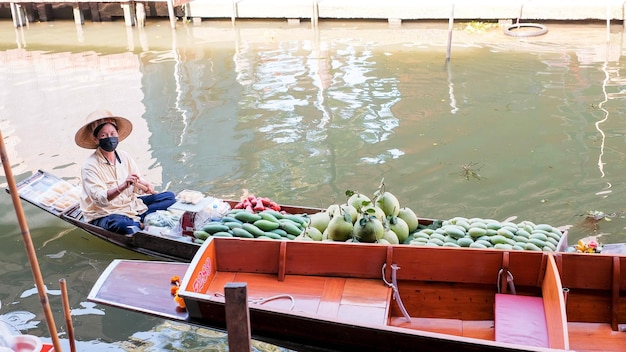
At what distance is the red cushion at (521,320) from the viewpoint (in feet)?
14.1

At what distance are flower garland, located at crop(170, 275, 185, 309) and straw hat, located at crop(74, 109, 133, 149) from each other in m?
1.58

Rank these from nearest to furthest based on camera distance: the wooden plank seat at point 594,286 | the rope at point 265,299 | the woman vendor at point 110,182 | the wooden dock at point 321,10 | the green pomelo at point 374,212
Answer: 1. the wooden plank seat at point 594,286
2. the rope at point 265,299
3. the green pomelo at point 374,212
4. the woman vendor at point 110,182
5. the wooden dock at point 321,10

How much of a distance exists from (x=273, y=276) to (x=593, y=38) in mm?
11270

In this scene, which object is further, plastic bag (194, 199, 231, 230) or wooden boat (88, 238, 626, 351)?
plastic bag (194, 199, 231, 230)

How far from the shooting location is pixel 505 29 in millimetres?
14734

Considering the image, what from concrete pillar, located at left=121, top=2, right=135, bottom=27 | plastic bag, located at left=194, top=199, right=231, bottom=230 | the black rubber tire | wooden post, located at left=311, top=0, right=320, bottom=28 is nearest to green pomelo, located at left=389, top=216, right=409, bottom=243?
plastic bag, located at left=194, top=199, right=231, bottom=230

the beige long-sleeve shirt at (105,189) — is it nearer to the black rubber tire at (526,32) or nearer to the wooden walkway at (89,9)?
the black rubber tire at (526,32)

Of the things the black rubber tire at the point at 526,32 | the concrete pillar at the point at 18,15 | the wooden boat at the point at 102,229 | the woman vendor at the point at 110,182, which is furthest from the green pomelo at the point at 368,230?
the concrete pillar at the point at 18,15

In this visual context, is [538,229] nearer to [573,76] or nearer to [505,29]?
[573,76]

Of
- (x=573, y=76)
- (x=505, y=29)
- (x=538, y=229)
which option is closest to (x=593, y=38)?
(x=505, y=29)

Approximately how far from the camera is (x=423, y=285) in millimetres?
4812

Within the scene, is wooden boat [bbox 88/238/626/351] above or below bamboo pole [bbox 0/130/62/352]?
below

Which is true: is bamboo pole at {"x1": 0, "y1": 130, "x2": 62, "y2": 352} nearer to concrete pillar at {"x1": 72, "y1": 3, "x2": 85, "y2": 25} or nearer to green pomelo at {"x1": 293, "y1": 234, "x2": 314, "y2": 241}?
green pomelo at {"x1": 293, "y1": 234, "x2": 314, "y2": 241}

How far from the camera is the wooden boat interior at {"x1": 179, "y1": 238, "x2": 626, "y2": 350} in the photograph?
4.48m
